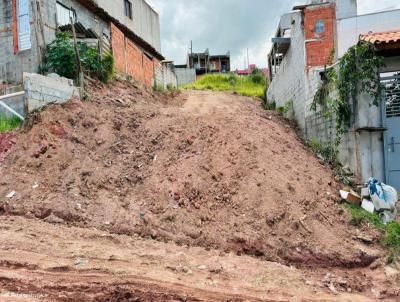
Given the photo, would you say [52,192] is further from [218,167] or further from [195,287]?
[195,287]

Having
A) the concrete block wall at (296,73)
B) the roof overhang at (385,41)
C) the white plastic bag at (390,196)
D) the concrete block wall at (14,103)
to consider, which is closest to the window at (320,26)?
the concrete block wall at (296,73)

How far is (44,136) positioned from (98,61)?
451cm

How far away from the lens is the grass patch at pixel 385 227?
618 cm

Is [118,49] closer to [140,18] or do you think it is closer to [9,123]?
[9,123]

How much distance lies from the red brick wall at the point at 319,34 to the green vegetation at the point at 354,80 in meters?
1.76

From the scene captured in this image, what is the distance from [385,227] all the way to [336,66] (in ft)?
11.8

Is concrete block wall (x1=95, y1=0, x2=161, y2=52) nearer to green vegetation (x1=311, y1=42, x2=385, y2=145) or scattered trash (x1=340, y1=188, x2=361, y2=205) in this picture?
green vegetation (x1=311, y1=42, x2=385, y2=145)

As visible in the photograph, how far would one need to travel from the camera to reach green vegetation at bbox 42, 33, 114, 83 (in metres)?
10.7

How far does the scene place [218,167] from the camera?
763 cm

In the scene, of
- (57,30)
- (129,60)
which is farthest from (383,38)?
(129,60)

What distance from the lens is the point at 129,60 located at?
15.7 meters

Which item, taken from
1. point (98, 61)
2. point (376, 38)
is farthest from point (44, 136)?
point (376, 38)

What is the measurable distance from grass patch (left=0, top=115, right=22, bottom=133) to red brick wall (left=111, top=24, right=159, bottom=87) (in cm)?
581

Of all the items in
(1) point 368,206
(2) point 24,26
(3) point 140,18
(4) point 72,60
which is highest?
(3) point 140,18
